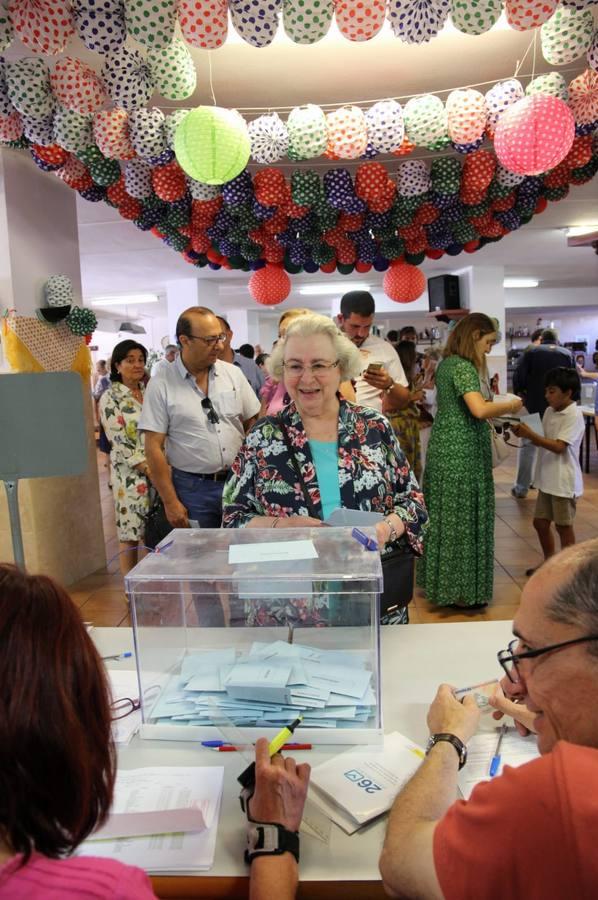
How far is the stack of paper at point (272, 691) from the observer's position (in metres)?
1.27

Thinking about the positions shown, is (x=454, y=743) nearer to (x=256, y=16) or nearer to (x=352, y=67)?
(x=256, y=16)

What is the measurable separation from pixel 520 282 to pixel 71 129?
1174 centimetres

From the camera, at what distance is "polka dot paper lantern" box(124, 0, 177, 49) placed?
2176mm

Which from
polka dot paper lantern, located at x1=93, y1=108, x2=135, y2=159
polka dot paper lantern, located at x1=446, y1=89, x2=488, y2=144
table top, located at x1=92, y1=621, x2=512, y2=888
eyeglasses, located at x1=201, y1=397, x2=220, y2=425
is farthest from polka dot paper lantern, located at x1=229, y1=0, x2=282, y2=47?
table top, located at x1=92, y1=621, x2=512, y2=888

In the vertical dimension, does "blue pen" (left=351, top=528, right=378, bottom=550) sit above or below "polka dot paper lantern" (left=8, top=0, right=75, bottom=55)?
below

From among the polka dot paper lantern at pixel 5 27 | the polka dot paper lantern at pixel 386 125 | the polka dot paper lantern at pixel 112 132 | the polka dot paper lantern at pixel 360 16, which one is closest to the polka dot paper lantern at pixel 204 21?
the polka dot paper lantern at pixel 360 16

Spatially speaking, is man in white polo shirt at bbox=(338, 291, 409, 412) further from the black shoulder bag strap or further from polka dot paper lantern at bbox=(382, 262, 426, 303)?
polka dot paper lantern at bbox=(382, 262, 426, 303)

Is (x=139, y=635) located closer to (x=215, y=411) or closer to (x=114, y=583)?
(x=215, y=411)

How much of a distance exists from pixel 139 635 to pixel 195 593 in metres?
0.15

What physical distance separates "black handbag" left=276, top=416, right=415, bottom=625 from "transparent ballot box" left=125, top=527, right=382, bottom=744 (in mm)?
383

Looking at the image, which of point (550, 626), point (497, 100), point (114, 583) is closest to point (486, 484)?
point (497, 100)

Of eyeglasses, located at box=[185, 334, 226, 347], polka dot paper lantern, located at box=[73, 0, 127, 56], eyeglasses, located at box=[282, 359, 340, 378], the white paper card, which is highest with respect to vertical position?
polka dot paper lantern, located at box=[73, 0, 127, 56]

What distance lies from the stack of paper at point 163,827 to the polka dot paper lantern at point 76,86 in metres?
2.76

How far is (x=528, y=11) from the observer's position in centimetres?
216
